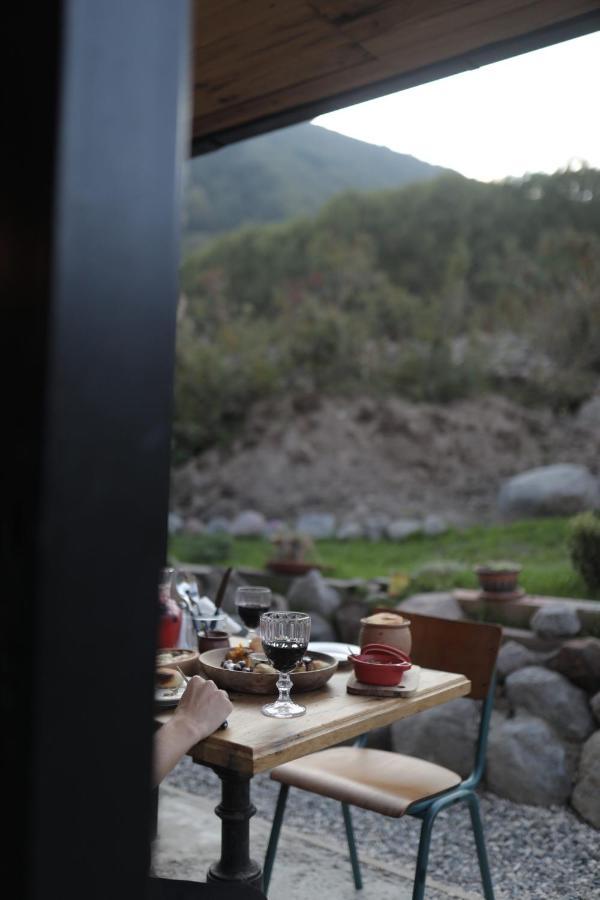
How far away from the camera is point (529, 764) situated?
3.23m

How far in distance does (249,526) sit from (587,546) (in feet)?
11.6

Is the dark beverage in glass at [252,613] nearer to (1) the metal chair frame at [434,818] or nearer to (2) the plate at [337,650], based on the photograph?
(2) the plate at [337,650]

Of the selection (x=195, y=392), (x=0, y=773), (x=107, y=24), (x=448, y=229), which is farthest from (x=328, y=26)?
(x=448, y=229)

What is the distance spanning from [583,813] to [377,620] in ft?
5.14

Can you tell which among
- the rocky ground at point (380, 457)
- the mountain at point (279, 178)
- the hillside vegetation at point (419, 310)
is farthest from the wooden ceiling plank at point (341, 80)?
the mountain at point (279, 178)

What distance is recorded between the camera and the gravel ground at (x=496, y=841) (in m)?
2.60

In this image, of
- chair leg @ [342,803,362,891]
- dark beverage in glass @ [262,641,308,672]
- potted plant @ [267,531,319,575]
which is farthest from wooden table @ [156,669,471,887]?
potted plant @ [267,531,319,575]

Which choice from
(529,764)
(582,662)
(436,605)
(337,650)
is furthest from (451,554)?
(337,650)

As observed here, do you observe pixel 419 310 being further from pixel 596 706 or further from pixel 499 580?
pixel 596 706

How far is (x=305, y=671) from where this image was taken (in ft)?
6.16

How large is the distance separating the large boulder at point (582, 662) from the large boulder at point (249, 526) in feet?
12.0

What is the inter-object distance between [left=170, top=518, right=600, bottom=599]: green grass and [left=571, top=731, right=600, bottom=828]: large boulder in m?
0.92

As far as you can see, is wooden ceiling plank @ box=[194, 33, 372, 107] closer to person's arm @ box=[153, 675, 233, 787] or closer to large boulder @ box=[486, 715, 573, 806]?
person's arm @ box=[153, 675, 233, 787]

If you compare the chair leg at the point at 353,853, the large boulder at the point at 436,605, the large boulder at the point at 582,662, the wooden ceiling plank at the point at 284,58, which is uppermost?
the wooden ceiling plank at the point at 284,58
